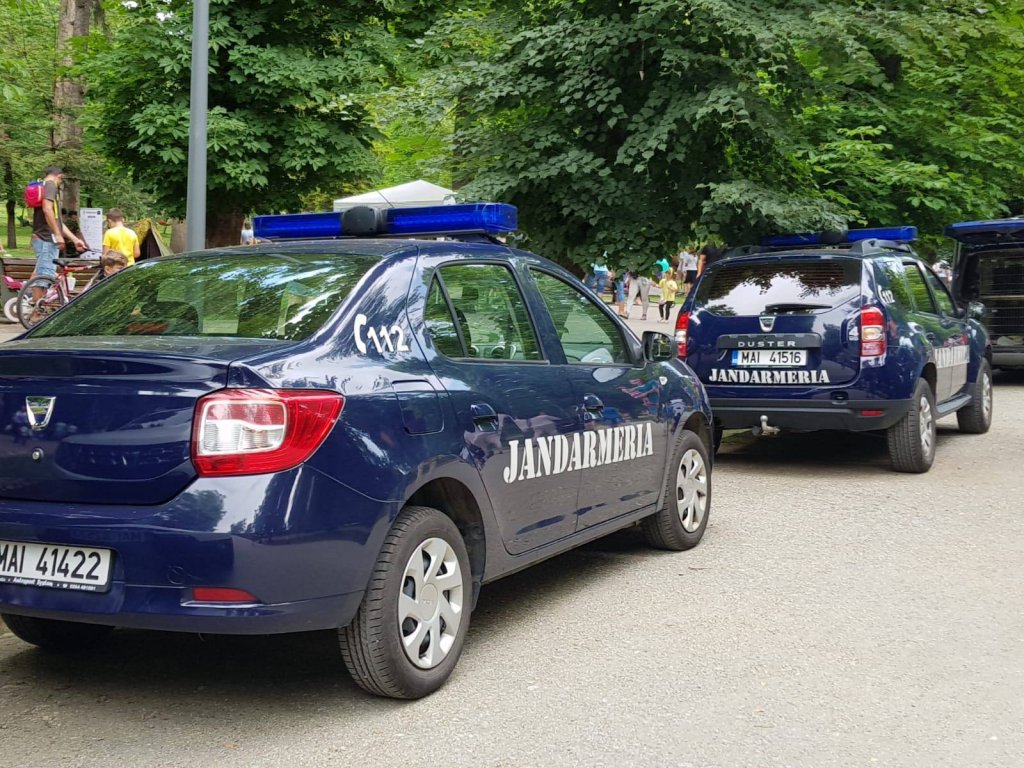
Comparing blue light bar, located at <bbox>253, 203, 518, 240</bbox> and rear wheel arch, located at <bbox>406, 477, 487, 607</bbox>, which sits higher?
blue light bar, located at <bbox>253, 203, 518, 240</bbox>

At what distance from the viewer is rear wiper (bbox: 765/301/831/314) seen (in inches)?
384

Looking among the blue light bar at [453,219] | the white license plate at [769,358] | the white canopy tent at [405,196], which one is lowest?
the white license plate at [769,358]

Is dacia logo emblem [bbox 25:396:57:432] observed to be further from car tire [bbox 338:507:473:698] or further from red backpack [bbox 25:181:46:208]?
red backpack [bbox 25:181:46:208]

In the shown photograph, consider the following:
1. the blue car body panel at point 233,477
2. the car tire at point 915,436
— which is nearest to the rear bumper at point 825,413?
the car tire at point 915,436

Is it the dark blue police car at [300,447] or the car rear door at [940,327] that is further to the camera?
the car rear door at [940,327]

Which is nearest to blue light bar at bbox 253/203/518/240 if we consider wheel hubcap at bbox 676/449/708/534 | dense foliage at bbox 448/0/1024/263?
wheel hubcap at bbox 676/449/708/534

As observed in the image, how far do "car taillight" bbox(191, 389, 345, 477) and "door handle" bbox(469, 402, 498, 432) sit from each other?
968mm

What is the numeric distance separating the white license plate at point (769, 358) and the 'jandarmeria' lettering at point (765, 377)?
0.06 meters

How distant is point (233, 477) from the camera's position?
3.95 m

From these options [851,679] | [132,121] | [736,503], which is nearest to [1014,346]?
[736,503]

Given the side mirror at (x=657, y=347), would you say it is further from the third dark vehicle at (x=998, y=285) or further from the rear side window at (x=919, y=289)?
the third dark vehicle at (x=998, y=285)

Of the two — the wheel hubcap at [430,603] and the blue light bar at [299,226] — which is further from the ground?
the blue light bar at [299,226]

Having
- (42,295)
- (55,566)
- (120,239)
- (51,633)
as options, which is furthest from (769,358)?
(120,239)

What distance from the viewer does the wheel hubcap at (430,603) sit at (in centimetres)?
446
